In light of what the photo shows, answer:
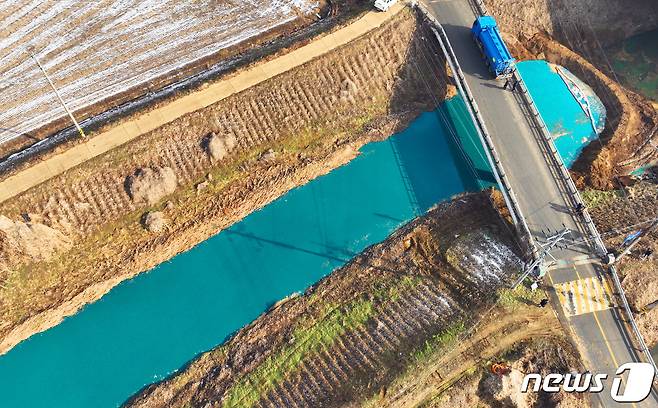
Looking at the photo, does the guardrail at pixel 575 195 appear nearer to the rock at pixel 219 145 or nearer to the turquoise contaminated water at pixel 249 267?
the turquoise contaminated water at pixel 249 267

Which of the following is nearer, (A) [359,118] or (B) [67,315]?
(B) [67,315]

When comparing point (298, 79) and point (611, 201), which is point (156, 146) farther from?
point (611, 201)

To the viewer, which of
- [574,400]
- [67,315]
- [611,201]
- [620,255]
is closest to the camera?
[574,400]

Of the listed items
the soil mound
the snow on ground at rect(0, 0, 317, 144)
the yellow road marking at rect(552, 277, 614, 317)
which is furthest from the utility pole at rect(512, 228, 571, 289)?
the soil mound

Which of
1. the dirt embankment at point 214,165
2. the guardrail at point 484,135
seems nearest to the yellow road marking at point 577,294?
the guardrail at point 484,135

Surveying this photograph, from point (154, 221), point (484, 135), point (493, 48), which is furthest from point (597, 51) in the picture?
point (154, 221)

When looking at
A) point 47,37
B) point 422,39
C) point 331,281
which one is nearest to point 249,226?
point 331,281

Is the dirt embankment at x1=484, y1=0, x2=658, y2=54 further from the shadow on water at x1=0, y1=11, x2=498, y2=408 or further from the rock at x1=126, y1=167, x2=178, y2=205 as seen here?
the rock at x1=126, y1=167, x2=178, y2=205
